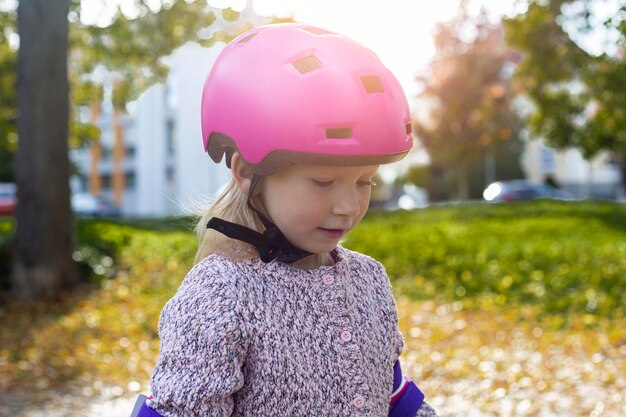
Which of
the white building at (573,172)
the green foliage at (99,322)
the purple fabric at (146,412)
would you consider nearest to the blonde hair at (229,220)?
the purple fabric at (146,412)

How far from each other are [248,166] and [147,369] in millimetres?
5461

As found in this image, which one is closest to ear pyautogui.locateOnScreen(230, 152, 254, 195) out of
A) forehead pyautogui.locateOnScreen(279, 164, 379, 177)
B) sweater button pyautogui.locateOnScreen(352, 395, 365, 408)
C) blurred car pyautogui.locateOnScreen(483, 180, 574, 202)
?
forehead pyautogui.locateOnScreen(279, 164, 379, 177)

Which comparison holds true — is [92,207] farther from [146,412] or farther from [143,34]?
[146,412]

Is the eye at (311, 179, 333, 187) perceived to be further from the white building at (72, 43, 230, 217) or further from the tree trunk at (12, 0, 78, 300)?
the white building at (72, 43, 230, 217)

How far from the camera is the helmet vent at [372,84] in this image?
6.42 feet

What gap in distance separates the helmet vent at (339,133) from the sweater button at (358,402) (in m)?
0.58

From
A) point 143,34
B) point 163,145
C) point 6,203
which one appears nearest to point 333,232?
point 143,34

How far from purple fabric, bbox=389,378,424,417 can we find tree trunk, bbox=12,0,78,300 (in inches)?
323

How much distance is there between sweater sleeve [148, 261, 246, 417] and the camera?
5.91 ft

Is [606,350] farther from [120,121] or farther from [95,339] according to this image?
[120,121]

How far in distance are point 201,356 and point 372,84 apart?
27.9 inches

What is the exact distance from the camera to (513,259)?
36.7ft

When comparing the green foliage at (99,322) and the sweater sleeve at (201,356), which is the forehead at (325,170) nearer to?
the sweater sleeve at (201,356)

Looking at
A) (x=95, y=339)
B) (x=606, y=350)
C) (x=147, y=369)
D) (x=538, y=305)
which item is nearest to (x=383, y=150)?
(x=147, y=369)
